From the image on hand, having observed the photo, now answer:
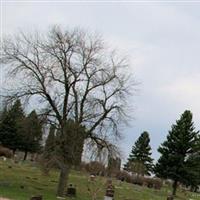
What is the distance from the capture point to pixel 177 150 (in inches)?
2530

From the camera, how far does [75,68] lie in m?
38.3

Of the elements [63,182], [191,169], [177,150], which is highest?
[177,150]

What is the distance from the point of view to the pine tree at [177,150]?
207 feet

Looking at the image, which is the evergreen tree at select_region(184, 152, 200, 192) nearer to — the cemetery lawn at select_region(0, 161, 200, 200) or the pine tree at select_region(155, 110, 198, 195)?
the pine tree at select_region(155, 110, 198, 195)

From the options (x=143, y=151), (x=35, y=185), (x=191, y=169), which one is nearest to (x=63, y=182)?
(x=35, y=185)

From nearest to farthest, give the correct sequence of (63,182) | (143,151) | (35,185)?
(63,182), (35,185), (143,151)

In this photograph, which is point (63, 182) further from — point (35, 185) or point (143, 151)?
point (143, 151)

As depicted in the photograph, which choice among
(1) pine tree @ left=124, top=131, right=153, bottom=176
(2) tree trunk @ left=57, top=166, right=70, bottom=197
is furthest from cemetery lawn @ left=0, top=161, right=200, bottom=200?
(1) pine tree @ left=124, top=131, right=153, bottom=176

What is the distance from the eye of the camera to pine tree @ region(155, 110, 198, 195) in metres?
63.2

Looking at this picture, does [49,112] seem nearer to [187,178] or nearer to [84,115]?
[84,115]

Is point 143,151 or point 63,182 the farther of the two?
point 143,151

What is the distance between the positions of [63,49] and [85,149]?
7150mm

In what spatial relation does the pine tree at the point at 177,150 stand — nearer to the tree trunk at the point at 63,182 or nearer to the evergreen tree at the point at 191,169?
the evergreen tree at the point at 191,169

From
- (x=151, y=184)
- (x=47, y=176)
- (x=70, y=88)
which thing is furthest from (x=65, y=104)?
(x=151, y=184)
